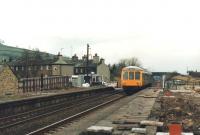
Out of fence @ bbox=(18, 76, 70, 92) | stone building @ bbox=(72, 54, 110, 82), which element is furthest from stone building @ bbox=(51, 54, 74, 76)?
fence @ bbox=(18, 76, 70, 92)

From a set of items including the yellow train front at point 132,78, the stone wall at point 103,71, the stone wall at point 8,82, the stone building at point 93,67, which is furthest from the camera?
the stone wall at point 103,71

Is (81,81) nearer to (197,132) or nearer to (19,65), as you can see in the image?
(19,65)

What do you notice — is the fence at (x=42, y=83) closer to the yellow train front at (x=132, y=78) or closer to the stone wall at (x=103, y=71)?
the yellow train front at (x=132, y=78)

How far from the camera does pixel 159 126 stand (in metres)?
12.9

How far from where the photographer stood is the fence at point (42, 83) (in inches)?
2051

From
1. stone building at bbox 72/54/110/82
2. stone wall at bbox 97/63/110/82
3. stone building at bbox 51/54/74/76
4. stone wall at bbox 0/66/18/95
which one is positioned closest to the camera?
stone wall at bbox 0/66/18/95

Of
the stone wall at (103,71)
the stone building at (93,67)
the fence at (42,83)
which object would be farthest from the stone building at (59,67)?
the fence at (42,83)

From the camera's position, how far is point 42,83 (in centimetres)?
5631

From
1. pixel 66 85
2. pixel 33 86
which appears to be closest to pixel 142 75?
pixel 33 86

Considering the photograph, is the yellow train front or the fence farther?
the fence

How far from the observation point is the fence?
171ft

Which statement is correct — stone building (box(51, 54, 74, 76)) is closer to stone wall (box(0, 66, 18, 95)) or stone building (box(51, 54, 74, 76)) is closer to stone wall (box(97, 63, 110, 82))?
stone wall (box(97, 63, 110, 82))

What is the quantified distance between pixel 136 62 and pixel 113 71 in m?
28.5

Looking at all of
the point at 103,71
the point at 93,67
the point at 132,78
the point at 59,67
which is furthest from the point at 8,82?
the point at 103,71
